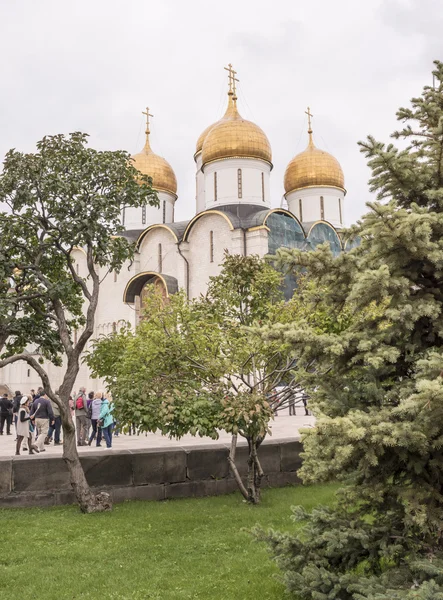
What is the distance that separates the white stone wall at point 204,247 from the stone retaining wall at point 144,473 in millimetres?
15111

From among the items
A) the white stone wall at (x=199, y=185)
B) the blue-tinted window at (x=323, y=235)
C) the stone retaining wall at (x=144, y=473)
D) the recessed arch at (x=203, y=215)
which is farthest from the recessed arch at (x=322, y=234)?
the stone retaining wall at (x=144, y=473)

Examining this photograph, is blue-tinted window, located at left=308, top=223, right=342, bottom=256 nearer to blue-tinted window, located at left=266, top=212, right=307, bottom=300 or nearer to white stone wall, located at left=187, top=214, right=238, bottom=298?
blue-tinted window, located at left=266, top=212, right=307, bottom=300

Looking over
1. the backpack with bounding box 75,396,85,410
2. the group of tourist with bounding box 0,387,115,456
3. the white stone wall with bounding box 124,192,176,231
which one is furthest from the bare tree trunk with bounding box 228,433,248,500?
the white stone wall with bounding box 124,192,176,231

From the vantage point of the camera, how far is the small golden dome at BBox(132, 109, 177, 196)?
3173cm

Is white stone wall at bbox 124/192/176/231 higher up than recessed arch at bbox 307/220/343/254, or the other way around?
white stone wall at bbox 124/192/176/231

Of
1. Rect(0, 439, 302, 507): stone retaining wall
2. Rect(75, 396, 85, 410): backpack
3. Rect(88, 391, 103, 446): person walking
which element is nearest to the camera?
Rect(0, 439, 302, 507): stone retaining wall

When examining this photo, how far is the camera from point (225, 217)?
961 inches

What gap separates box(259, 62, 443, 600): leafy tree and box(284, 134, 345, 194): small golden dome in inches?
1019

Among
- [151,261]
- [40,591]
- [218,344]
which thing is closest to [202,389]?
[218,344]

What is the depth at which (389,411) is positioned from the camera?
353 centimetres

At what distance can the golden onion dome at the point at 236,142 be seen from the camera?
85.5 ft

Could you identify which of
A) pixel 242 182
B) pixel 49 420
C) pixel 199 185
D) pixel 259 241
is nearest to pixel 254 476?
pixel 49 420

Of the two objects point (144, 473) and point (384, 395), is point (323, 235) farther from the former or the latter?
point (384, 395)

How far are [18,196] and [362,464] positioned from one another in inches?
249
